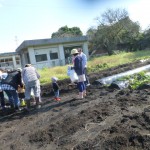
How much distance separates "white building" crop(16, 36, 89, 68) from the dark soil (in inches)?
766

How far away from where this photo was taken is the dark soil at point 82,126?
12.9 feet

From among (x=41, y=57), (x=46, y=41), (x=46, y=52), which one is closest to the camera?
(x=46, y=41)

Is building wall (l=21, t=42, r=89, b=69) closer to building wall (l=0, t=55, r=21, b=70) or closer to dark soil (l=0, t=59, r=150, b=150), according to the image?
building wall (l=0, t=55, r=21, b=70)

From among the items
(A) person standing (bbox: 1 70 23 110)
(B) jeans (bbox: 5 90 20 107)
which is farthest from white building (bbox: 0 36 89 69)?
(A) person standing (bbox: 1 70 23 110)

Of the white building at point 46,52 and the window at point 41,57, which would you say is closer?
the white building at point 46,52

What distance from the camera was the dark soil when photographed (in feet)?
12.9

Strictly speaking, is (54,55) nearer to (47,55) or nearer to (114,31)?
(47,55)

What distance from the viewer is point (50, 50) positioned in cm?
2802

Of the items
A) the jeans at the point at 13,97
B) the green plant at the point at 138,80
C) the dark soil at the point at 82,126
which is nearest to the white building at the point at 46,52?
the green plant at the point at 138,80

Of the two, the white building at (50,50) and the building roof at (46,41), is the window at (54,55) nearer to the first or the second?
the white building at (50,50)

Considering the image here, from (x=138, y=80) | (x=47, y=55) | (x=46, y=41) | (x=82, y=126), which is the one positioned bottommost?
(x=82, y=126)

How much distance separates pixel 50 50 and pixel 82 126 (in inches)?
927

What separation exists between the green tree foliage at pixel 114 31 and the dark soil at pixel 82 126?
27.8 metres

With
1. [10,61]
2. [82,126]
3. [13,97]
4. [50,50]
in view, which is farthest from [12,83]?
[10,61]
